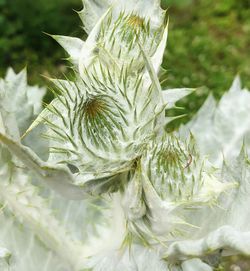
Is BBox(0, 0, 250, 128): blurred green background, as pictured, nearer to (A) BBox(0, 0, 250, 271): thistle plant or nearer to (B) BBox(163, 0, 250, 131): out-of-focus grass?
(B) BBox(163, 0, 250, 131): out-of-focus grass

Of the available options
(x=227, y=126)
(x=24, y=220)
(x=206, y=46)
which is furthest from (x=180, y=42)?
(x=24, y=220)

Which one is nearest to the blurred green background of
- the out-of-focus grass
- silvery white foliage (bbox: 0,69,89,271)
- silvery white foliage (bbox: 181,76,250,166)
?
the out-of-focus grass

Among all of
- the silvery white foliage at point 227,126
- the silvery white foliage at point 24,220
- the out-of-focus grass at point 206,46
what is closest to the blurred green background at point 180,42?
the out-of-focus grass at point 206,46

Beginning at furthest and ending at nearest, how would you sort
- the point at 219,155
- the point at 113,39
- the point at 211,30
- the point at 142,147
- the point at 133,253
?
the point at 211,30 < the point at 219,155 < the point at 133,253 < the point at 113,39 < the point at 142,147

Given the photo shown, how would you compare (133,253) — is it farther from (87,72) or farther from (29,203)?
(87,72)

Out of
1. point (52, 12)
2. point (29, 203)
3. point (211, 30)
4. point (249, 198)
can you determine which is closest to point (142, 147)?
point (249, 198)

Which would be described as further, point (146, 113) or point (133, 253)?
point (133, 253)

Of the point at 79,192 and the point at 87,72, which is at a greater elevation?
the point at 87,72

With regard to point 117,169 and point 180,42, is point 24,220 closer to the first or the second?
point 117,169
